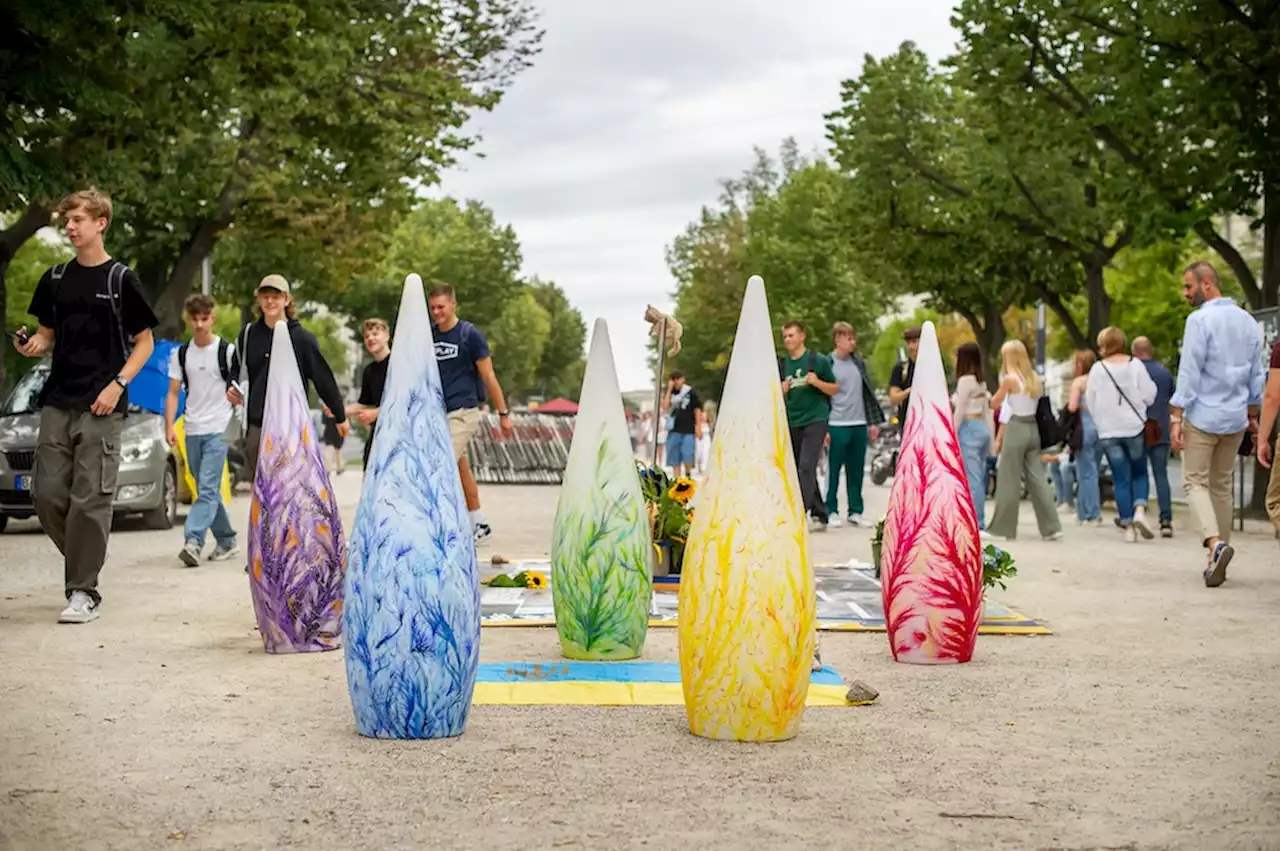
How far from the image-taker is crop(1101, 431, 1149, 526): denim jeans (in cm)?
1800

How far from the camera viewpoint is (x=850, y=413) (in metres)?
19.1

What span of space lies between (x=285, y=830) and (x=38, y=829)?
702 mm

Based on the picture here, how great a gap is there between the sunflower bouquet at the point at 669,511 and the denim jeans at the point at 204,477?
3.84 metres

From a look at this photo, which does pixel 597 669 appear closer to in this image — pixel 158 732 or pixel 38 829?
pixel 158 732

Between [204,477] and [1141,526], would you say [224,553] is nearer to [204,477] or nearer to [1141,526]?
[204,477]

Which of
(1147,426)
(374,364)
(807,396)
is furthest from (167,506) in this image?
(1147,426)

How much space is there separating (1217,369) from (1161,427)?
5.92 meters

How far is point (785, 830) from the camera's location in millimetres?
5270

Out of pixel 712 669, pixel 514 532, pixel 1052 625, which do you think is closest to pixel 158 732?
pixel 712 669

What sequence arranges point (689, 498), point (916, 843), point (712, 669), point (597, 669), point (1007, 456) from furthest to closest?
point (1007, 456) → point (689, 498) → point (597, 669) → point (712, 669) → point (916, 843)

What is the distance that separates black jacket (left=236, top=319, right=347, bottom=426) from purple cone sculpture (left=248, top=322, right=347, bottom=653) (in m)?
2.83

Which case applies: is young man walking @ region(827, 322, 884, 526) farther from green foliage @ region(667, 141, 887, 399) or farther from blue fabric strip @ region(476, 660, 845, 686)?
green foliage @ region(667, 141, 887, 399)

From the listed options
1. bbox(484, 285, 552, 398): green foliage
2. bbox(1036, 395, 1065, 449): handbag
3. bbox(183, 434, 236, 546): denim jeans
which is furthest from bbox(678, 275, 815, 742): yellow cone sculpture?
bbox(484, 285, 552, 398): green foliage

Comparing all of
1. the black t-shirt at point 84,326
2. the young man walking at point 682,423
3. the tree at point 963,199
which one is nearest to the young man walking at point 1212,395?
the black t-shirt at point 84,326
